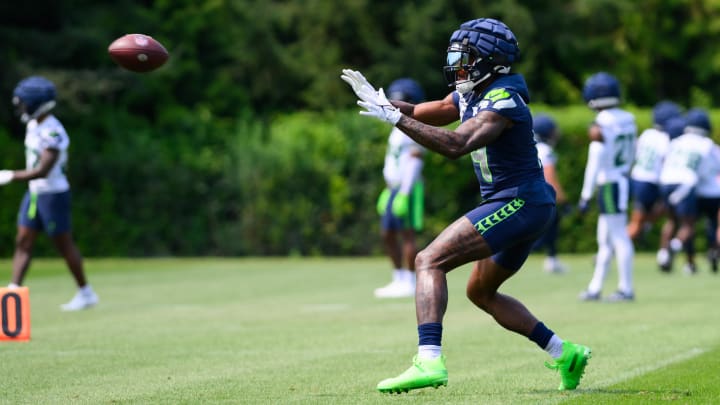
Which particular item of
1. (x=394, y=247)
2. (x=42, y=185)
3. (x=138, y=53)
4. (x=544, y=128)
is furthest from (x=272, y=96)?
(x=138, y=53)

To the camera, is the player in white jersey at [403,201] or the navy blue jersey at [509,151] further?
the player in white jersey at [403,201]

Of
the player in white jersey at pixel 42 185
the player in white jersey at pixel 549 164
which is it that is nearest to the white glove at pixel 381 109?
the player in white jersey at pixel 42 185

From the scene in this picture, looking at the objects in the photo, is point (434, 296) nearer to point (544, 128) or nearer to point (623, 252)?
point (623, 252)

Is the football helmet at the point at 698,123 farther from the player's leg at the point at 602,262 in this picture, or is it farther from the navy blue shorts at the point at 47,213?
the navy blue shorts at the point at 47,213

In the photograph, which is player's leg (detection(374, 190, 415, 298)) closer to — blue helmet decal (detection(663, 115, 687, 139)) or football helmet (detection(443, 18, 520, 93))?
blue helmet decal (detection(663, 115, 687, 139))

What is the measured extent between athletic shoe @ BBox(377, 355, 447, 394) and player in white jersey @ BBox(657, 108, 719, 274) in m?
11.6

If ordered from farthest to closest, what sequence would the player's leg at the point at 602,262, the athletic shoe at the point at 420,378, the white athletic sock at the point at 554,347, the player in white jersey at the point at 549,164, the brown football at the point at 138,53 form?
the player in white jersey at the point at 549,164 → the player's leg at the point at 602,262 → the brown football at the point at 138,53 → the white athletic sock at the point at 554,347 → the athletic shoe at the point at 420,378

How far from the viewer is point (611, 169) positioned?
13.5m

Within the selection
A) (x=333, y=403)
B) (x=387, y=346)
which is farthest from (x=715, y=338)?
(x=333, y=403)

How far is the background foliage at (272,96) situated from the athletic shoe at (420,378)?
56.4 ft

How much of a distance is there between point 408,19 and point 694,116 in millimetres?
13670

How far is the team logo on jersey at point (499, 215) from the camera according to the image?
7020 millimetres

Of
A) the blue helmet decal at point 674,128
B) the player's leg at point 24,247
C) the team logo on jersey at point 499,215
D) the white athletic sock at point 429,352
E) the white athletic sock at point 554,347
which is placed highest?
the blue helmet decal at point 674,128

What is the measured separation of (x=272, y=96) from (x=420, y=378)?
2719 cm
